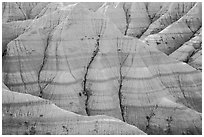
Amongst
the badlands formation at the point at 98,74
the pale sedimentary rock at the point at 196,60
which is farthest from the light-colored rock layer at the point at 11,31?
the pale sedimentary rock at the point at 196,60

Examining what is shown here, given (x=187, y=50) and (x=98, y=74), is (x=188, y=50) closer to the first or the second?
(x=187, y=50)

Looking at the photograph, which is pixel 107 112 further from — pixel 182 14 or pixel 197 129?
pixel 182 14

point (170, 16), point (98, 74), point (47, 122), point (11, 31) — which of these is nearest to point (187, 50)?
point (170, 16)

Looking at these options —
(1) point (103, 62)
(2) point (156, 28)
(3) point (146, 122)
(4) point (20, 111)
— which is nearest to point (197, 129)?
(3) point (146, 122)

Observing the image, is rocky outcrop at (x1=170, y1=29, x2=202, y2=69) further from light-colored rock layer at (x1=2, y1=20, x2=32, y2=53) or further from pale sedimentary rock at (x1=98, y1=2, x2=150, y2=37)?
light-colored rock layer at (x1=2, y1=20, x2=32, y2=53)

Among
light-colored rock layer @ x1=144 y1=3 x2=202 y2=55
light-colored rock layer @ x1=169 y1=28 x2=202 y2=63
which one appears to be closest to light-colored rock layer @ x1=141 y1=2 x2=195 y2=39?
light-colored rock layer @ x1=144 y1=3 x2=202 y2=55

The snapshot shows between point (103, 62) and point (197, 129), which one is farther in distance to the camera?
point (103, 62)
